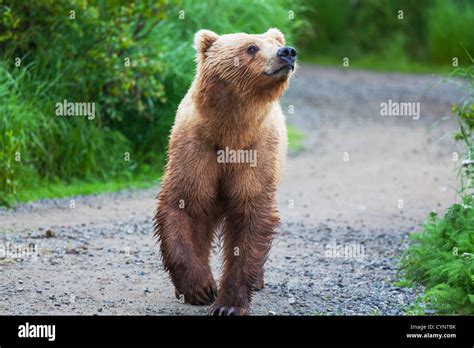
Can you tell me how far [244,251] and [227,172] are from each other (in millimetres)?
560

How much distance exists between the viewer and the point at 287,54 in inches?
265

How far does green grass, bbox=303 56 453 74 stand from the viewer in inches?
920

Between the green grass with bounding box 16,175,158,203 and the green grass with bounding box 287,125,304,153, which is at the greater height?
the green grass with bounding box 287,125,304,153

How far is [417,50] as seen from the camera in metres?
24.6

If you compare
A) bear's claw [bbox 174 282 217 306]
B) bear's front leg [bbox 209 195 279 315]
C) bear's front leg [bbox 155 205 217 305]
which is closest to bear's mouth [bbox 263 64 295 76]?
bear's front leg [bbox 209 195 279 315]

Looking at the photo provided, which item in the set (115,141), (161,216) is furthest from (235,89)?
(115,141)

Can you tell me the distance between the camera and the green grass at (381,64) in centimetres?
2336

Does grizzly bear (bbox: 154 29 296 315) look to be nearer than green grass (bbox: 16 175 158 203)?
Yes

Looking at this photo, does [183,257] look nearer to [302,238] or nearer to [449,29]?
[302,238]

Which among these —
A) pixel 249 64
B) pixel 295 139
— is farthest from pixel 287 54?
pixel 295 139

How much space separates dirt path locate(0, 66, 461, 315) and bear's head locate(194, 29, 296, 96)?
61.6 inches

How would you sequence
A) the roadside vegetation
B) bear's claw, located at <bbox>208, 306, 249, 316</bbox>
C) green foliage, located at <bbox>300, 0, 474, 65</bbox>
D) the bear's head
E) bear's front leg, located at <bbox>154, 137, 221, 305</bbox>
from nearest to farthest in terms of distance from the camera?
bear's claw, located at <bbox>208, 306, 249, 316</bbox> → the bear's head → bear's front leg, located at <bbox>154, 137, 221, 305</bbox> → the roadside vegetation → green foliage, located at <bbox>300, 0, 474, 65</bbox>

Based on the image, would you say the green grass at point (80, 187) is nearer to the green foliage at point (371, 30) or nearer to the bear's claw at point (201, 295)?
the bear's claw at point (201, 295)

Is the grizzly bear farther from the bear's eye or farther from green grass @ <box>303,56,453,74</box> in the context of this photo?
green grass @ <box>303,56,453,74</box>
